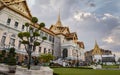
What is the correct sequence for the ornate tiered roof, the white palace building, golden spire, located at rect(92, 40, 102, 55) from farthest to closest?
golden spire, located at rect(92, 40, 102, 55)
the ornate tiered roof
the white palace building

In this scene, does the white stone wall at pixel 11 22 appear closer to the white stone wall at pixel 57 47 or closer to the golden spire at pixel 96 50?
the white stone wall at pixel 57 47

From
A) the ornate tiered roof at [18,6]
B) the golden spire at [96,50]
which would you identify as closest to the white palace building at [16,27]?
the ornate tiered roof at [18,6]

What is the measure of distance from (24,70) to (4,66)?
348cm

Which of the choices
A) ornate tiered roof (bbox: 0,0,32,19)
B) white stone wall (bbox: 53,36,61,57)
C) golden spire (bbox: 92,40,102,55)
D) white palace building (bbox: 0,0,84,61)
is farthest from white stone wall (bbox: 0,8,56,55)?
golden spire (bbox: 92,40,102,55)

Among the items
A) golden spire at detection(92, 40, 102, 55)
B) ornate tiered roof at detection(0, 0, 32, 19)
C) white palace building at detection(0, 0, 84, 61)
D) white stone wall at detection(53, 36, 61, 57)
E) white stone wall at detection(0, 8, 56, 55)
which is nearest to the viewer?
white stone wall at detection(0, 8, 56, 55)

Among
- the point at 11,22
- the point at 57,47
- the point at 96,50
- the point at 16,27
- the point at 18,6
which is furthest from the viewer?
the point at 96,50

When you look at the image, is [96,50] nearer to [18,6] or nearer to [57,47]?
[57,47]

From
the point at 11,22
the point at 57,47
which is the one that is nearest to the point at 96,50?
the point at 57,47

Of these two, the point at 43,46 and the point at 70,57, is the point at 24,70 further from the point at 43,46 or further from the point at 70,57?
the point at 70,57

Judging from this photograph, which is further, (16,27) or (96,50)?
(96,50)

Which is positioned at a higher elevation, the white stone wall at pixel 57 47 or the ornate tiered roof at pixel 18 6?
the ornate tiered roof at pixel 18 6

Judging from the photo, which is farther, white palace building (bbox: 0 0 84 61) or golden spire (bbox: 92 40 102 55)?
golden spire (bbox: 92 40 102 55)

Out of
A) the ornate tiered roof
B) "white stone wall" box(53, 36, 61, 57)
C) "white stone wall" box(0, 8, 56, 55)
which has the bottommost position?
"white stone wall" box(53, 36, 61, 57)

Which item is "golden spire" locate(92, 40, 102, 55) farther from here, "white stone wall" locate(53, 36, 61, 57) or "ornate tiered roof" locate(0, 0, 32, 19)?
"ornate tiered roof" locate(0, 0, 32, 19)
